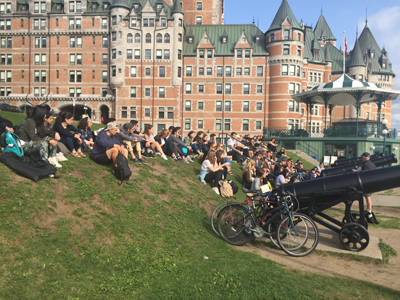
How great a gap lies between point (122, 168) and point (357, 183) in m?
5.89

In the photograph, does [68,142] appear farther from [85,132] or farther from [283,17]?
[283,17]

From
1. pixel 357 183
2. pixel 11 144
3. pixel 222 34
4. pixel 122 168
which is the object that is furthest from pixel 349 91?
pixel 11 144

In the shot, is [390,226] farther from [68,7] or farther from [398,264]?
[68,7]

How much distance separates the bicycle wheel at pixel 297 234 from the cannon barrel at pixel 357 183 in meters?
0.95

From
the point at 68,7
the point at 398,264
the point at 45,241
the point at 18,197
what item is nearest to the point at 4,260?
the point at 45,241

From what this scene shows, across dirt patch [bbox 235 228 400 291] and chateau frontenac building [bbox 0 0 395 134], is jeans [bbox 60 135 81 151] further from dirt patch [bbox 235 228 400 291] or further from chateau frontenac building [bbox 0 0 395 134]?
chateau frontenac building [bbox 0 0 395 134]

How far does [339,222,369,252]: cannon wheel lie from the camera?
8352 millimetres

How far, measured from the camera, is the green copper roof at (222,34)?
55.1m

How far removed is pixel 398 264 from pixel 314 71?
56130 mm

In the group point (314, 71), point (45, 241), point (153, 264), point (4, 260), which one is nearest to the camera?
point (4, 260)

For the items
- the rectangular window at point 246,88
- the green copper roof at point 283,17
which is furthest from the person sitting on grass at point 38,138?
the green copper roof at point 283,17

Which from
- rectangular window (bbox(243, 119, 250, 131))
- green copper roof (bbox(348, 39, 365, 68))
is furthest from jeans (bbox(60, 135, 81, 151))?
green copper roof (bbox(348, 39, 365, 68))

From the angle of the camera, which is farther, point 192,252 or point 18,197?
point 192,252

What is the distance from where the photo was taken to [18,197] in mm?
6602
